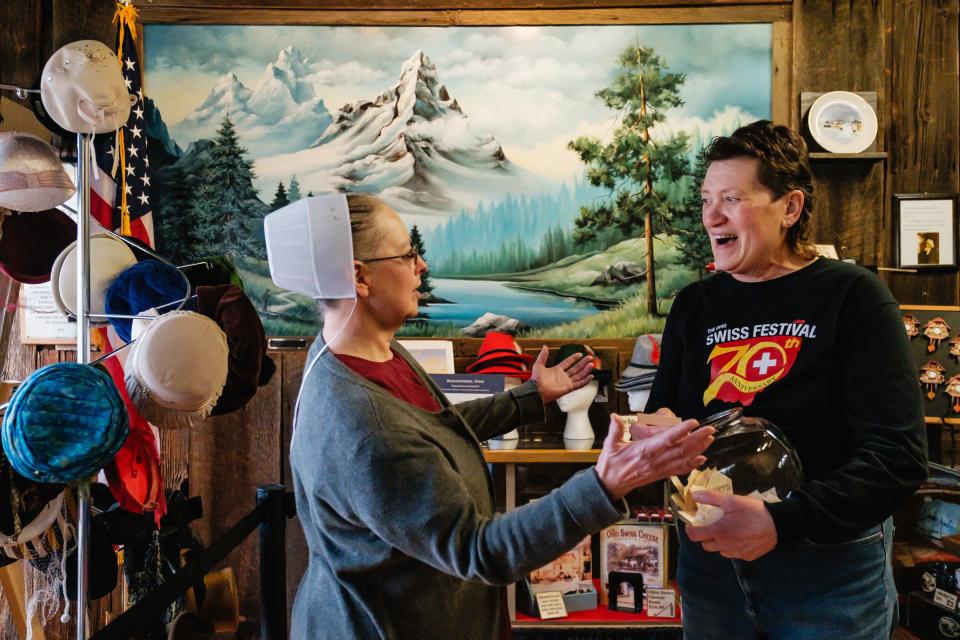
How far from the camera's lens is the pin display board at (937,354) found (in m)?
2.76

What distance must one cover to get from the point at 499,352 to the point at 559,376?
1.15 m

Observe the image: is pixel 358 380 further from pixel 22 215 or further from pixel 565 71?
pixel 565 71

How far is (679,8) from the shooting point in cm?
312

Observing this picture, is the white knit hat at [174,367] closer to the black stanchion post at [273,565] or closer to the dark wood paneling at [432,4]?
the black stanchion post at [273,565]

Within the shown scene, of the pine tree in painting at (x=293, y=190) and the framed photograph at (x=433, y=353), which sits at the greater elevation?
the pine tree in painting at (x=293, y=190)

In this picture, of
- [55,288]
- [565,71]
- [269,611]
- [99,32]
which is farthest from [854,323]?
[99,32]

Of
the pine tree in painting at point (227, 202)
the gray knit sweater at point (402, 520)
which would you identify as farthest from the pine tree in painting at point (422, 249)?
the gray knit sweater at point (402, 520)

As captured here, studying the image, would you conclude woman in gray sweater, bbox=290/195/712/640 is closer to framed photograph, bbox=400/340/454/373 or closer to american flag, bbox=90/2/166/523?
framed photograph, bbox=400/340/454/373

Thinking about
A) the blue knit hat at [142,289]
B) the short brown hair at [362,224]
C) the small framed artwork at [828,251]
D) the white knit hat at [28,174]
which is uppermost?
the white knit hat at [28,174]

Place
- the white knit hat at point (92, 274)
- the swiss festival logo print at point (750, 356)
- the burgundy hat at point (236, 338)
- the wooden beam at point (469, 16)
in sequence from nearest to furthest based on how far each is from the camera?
the swiss festival logo print at point (750, 356)
the white knit hat at point (92, 274)
the burgundy hat at point (236, 338)
the wooden beam at point (469, 16)

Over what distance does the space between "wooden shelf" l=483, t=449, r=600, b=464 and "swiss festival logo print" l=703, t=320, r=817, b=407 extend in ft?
4.21

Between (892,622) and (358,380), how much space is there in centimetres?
115

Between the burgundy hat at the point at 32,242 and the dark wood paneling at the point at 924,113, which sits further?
the dark wood paneling at the point at 924,113

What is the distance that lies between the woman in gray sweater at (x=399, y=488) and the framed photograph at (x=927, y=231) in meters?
2.18
